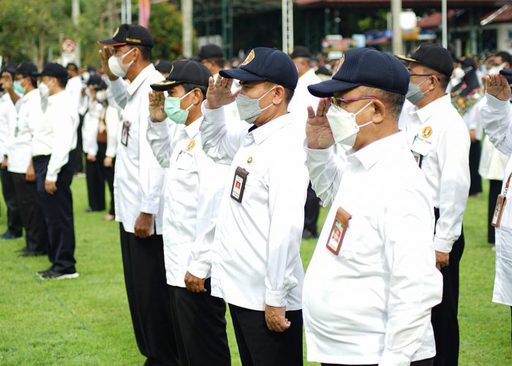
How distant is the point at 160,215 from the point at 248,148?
1903 millimetres

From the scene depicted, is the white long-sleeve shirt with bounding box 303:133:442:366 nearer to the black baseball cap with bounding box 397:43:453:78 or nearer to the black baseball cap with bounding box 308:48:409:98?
the black baseball cap with bounding box 308:48:409:98

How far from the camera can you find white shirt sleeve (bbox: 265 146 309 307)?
438 cm

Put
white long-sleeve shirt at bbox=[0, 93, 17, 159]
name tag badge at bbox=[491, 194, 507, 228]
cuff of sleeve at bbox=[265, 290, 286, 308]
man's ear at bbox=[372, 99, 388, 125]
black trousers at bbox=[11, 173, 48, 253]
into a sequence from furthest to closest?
white long-sleeve shirt at bbox=[0, 93, 17, 159]
black trousers at bbox=[11, 173, 48, 253]
name tag badge at bbox=[491, 194, 507, 228]
cuff of sleeve at bbox=[265, 290, 286, 308]
man's ear at bbox=[372, 99, 388, 125]

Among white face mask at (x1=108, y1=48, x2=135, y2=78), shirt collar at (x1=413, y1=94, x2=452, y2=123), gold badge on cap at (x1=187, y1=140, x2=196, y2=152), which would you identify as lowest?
gold badge on cap at (x1=187, y1=140, x2=196, y2=152)

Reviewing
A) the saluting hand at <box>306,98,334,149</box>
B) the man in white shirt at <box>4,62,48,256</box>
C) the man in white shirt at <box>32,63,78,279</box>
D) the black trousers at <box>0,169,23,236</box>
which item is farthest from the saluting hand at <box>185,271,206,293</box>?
the black trousers at <box>0,169,23,236</box>

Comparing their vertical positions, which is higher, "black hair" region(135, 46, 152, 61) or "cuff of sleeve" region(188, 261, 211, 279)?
"black hair" region(135, 46, 152, 61)

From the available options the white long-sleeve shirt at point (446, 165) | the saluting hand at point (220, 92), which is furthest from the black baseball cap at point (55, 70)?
the saluting hand at point (220, 92)

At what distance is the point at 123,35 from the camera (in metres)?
6.98

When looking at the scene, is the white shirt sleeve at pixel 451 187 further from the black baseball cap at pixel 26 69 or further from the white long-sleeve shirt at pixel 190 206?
the black baseball cap at pixel 26 69

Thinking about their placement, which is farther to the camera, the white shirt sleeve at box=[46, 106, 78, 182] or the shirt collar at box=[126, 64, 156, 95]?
the white shirt sleeve at box=[46, 106, 78, 182]

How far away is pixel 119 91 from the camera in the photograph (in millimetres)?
7316

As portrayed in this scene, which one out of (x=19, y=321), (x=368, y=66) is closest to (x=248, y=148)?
(x=368, y=66)

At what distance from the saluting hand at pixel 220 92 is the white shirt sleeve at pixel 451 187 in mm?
1490

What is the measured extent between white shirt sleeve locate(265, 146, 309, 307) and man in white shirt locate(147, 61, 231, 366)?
2.72 feet
